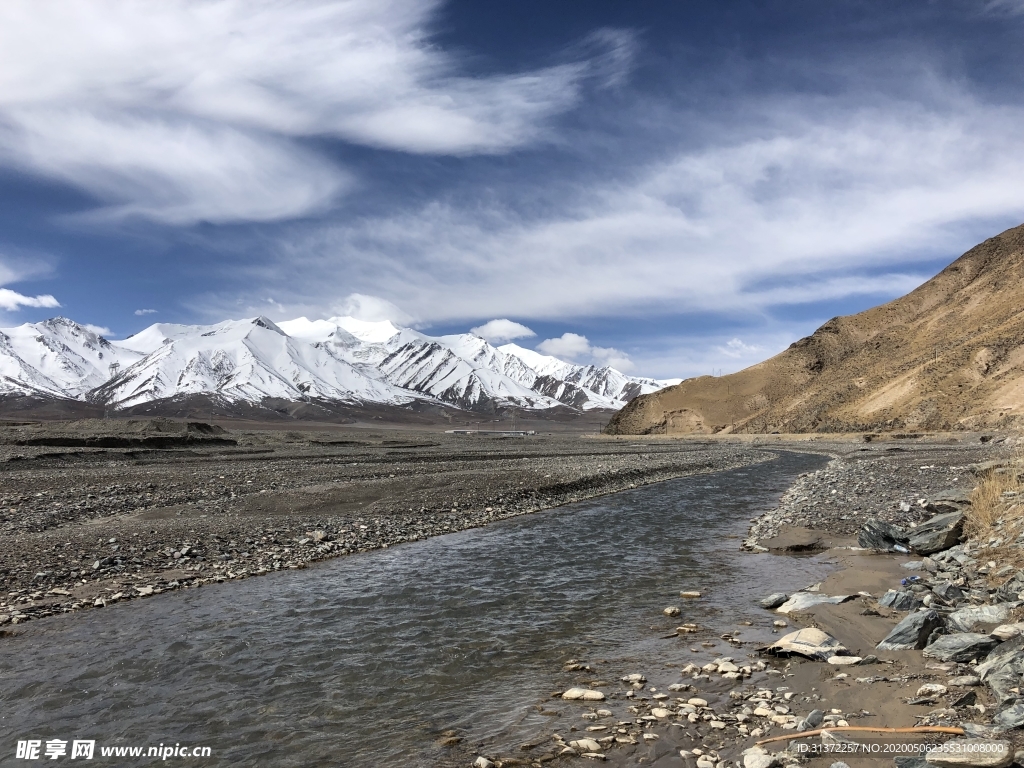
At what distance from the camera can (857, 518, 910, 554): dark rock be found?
15.1 m

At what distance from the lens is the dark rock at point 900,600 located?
9.88 meters

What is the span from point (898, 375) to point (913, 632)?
104840mm

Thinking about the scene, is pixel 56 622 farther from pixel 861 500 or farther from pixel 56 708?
pixel 861 500

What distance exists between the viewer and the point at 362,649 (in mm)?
9898

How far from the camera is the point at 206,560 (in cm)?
1559

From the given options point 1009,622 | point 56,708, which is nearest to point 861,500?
point 1009,622

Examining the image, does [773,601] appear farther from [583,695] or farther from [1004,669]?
[583,695]

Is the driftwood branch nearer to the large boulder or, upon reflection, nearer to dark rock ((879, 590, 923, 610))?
the large boulder

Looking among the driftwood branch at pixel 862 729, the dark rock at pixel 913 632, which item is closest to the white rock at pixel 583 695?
the driftwood branch at pixel 862 729

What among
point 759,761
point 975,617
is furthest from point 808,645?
point 759,761

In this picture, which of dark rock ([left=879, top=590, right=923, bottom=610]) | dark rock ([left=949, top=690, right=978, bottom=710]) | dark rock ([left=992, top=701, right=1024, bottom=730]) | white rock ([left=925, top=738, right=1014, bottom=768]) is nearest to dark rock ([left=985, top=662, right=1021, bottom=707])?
dark rock ([left=949, top=690, right=978, bottom=710])

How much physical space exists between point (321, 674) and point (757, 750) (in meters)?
6.23

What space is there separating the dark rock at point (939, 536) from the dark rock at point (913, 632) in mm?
6860

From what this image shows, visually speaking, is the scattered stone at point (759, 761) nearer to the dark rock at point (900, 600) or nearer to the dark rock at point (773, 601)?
the dark rock at point (900, 600)
